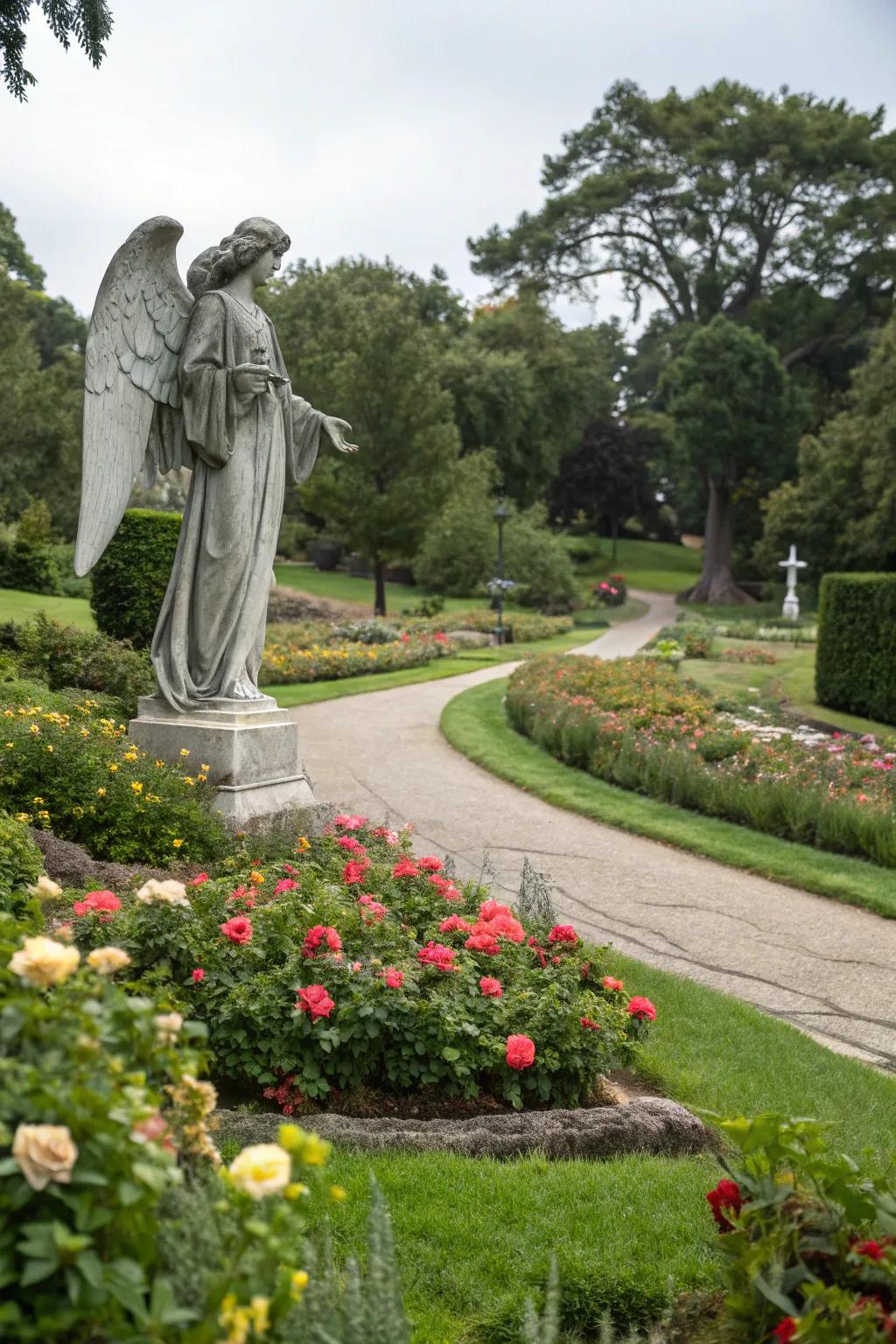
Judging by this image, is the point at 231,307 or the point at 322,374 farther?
the point at 322,374

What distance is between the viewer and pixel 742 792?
32.1 feet

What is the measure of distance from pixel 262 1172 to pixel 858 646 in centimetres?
1586

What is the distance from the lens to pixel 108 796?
20.2 ft

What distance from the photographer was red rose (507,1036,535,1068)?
374 cm

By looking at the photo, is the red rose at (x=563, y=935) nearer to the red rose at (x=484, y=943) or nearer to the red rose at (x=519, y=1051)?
the red rose at (x=484, y=943)

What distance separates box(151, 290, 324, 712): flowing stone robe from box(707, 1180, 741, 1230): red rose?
5.00 metres

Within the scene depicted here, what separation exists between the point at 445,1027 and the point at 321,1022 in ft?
1.38

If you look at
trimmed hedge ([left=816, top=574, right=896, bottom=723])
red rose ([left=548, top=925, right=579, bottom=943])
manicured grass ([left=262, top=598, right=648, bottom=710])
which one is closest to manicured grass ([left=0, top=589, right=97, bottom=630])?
manicured grass ([left=262, top=598, right=648, bottom=710])

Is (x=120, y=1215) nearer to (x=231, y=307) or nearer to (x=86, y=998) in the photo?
(x=86, y=998)

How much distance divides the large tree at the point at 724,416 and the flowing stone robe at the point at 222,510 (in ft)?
115

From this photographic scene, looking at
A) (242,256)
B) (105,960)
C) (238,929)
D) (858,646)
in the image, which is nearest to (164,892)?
(105,960)

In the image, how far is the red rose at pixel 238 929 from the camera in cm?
388

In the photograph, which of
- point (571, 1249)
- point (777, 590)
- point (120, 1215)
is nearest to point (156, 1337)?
point (120, 1215)

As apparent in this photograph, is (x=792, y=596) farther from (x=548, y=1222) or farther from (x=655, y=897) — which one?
(x=548, y=1222)
